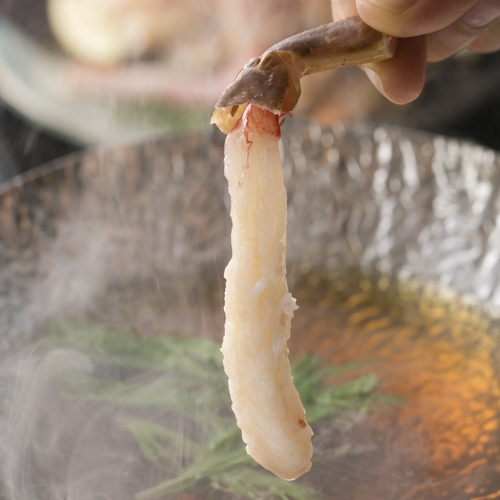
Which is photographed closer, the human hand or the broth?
the human hand

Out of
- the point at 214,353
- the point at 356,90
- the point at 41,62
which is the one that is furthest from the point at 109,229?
the point at 356,90

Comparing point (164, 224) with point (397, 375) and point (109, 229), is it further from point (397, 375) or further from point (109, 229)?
point (397, 375)

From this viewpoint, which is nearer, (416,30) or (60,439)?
(416,30)

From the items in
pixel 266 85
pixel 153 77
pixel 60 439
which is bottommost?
pixel 60 439

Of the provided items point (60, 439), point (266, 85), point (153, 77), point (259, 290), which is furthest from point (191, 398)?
point (153, 77)

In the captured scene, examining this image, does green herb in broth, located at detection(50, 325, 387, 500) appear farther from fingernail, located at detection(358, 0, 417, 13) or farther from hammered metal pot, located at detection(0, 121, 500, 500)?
fingernail, located at detection(358, 0, 417, 13)

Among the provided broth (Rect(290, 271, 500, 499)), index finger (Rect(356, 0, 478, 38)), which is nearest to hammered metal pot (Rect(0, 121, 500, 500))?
broth (Rect(290, 271, 500, 499))

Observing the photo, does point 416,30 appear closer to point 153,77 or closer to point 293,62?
point 293,62
